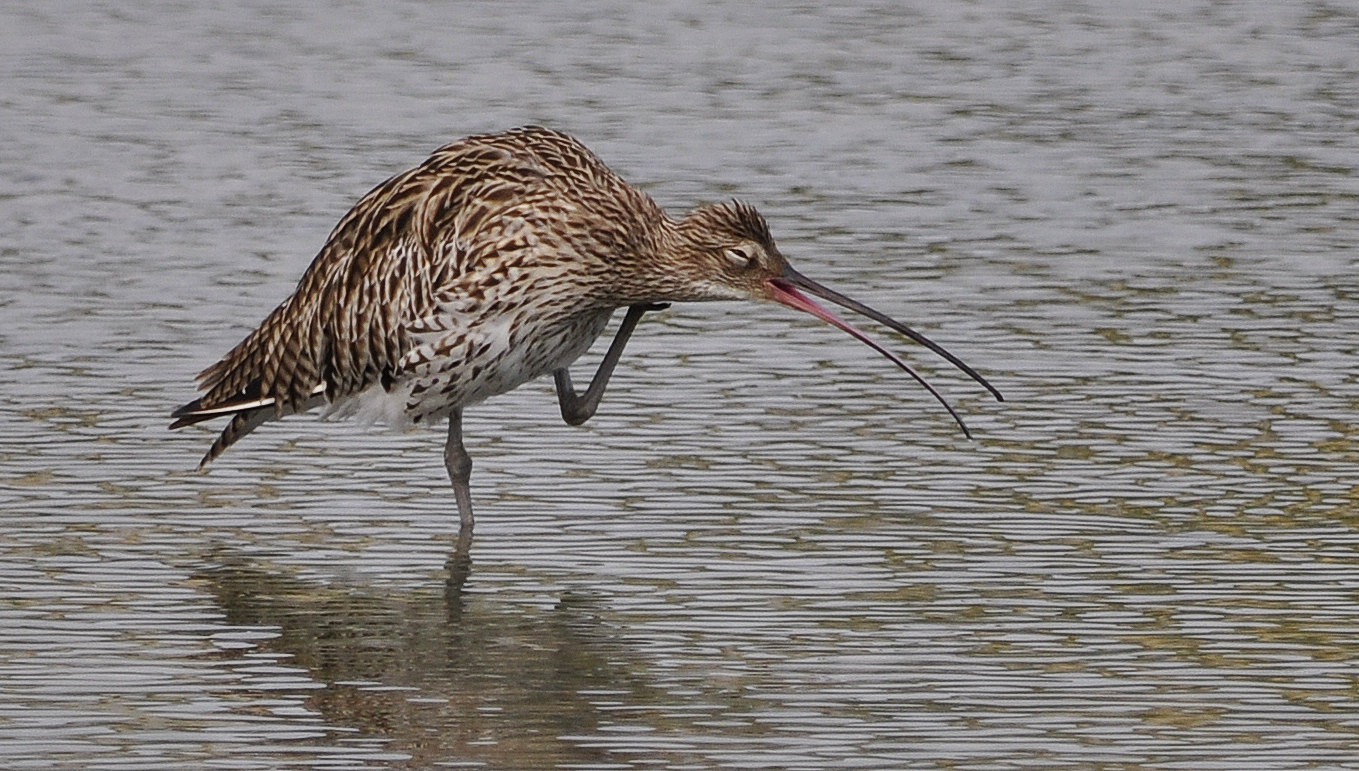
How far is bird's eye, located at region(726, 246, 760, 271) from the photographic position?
9359 millimetres

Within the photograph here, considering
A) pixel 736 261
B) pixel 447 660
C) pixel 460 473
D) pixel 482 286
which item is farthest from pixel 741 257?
pixel 447 660

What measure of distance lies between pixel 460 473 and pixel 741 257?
1.07 m

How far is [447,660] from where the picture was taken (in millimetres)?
7723

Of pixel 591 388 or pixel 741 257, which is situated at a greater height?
pixel 741 257

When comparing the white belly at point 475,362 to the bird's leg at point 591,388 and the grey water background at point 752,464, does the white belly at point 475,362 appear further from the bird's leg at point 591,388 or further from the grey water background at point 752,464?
the grey water background at point 752,464

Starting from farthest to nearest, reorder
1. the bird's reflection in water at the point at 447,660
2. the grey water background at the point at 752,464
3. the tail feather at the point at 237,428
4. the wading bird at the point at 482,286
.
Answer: the tail feather at the point at 237,428 < the wading bird at the point at 482,286 < the grey water background at the point at 752,464 < the bird's reflection in water at the point at 447,660

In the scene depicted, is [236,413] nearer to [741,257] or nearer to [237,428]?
[237,428]

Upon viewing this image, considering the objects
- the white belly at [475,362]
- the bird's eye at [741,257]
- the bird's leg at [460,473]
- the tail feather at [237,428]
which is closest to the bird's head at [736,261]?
the bird's eye at [741,257]

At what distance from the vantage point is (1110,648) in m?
7.74

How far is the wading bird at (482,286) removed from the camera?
30.6 ft

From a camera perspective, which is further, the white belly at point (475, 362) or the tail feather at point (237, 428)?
the tail feather at point (237, 428)

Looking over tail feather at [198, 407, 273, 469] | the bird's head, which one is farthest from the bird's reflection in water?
A: the bird's head

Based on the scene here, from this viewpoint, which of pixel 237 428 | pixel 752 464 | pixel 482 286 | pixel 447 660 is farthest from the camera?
pixel 752 464

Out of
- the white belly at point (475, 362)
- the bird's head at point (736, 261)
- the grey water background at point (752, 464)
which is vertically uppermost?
the bird's head at point (736, 261)
